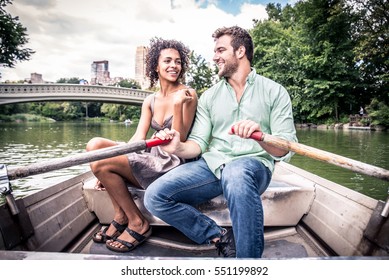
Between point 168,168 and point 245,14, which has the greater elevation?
point 245,14

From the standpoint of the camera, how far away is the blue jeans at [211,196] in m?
0.91

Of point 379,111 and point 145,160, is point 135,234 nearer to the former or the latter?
point 145,160

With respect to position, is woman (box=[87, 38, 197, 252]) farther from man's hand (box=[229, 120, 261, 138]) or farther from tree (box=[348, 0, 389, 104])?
tree (box=[348, 0, 389, 104])

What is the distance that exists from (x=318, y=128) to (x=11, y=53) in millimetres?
12638

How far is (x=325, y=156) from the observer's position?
0.96 metres

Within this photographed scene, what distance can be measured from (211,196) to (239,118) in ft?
1.16

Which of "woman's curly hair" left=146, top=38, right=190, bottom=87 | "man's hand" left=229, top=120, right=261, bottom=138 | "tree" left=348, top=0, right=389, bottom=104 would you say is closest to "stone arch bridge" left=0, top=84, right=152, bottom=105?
"woman's curly hair" left=146, top=38, right=190, bottom=87

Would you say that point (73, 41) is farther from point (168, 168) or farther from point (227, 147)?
point (227, 147)

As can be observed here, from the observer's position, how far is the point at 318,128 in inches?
501

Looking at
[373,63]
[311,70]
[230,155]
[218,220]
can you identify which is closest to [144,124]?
[230,155]

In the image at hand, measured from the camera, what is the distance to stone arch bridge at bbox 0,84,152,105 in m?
3.87

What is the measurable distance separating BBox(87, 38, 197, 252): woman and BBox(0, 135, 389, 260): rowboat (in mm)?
70
